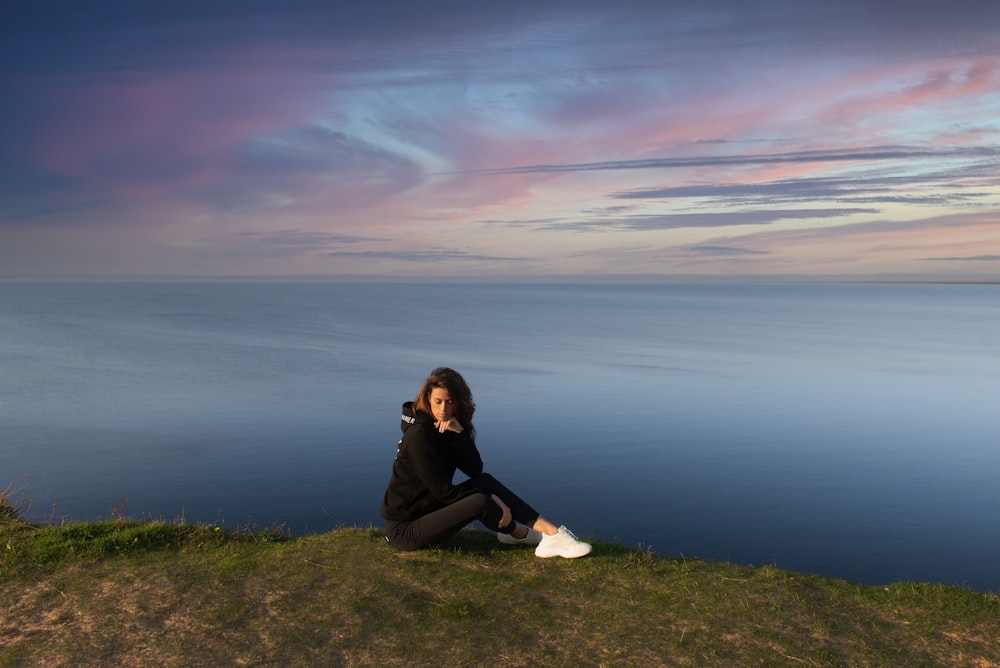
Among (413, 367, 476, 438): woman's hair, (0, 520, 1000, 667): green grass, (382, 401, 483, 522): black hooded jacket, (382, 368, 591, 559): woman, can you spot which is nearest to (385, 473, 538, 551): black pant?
(382, 368, 591, 559): woman

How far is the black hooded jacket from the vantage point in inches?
340

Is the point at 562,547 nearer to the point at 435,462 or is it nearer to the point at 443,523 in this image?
the point at 443,523

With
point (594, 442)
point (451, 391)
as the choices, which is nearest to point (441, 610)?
point (451, 391)

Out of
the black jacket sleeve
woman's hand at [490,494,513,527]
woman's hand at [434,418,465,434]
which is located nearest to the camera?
the black jacket sleeve

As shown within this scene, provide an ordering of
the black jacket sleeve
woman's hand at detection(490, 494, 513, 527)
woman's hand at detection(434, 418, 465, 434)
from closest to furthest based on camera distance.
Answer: the black jacket sleeve < woman's hand at detection(490, 494, 513, 527) < woman's hand at detection(434, 418, 465, 434)

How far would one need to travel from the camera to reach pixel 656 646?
7.05m

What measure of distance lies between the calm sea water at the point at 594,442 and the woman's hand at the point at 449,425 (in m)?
7.91

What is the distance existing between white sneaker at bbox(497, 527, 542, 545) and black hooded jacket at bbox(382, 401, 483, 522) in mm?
824

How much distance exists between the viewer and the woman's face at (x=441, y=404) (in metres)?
8.75

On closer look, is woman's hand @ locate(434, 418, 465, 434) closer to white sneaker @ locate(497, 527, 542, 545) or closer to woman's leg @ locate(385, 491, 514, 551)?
woman's leg @ locate(385, 491, 514, 551)

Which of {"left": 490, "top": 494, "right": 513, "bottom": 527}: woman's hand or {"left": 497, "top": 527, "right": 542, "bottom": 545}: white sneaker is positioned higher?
{"left": 490, "top": 494, "right": 513, "bottom": 527}: woman's hand

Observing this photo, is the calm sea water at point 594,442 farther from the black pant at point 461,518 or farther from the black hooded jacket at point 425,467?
the black hooded jacket at point 425,467

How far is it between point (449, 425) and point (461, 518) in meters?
1.03

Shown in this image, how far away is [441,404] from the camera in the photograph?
8789 mm
